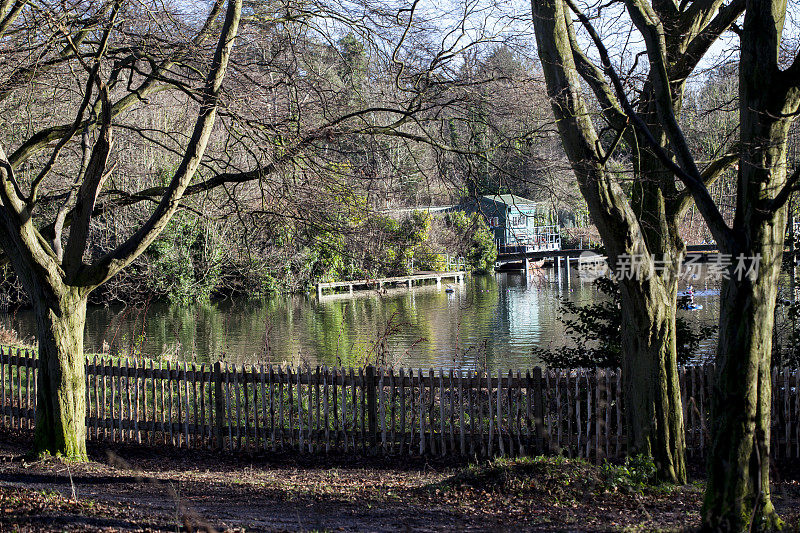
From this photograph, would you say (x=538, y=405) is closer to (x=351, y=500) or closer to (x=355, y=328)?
(x=351, y=500)

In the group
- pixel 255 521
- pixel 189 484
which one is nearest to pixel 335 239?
pixel 189 484

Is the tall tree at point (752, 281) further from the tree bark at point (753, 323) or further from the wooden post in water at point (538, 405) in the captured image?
the wooden post in water at point (538, 405)

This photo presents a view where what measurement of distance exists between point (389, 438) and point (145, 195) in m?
5.59

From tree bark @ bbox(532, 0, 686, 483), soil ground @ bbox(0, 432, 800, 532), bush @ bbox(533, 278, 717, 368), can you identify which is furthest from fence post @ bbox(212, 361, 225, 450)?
tree bark @ bbox(532, 0, 686, 483)

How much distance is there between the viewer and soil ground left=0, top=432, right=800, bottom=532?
5.82 m

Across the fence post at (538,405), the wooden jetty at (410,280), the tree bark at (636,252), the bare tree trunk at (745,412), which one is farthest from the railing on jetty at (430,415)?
the wooden jetty at (410,280)

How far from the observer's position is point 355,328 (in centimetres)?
2816

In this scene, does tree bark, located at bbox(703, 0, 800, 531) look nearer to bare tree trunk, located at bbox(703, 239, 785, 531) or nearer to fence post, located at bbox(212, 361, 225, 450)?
bare tree trunk, located at bbox(703, 239, 785, 531)

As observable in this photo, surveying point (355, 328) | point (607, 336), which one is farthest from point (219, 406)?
point (355, 328)

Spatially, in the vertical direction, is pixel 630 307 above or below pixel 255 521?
above

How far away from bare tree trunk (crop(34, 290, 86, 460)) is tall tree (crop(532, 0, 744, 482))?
688 cm

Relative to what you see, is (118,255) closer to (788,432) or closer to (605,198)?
(605,198)

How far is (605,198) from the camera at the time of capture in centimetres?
749

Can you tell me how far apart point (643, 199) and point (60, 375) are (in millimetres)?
7950
